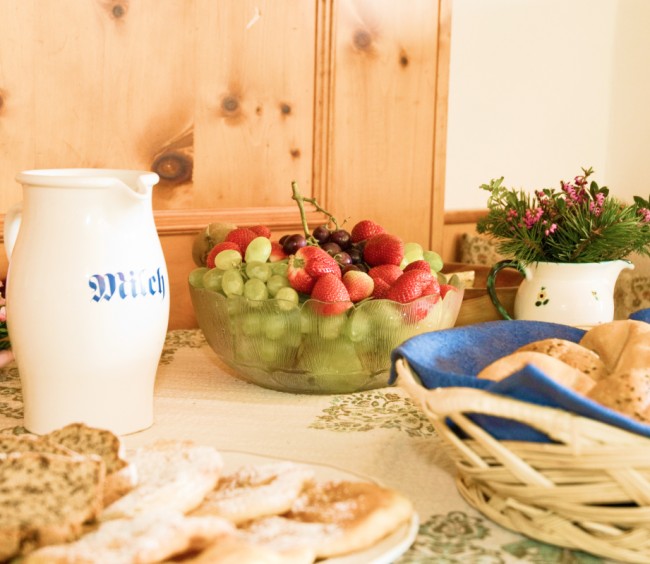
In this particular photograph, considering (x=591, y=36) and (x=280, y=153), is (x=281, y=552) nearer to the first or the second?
(x=280, y=153)

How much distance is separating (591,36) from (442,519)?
2.26 meters

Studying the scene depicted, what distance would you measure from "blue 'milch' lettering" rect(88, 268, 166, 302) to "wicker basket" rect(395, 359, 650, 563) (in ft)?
1.14

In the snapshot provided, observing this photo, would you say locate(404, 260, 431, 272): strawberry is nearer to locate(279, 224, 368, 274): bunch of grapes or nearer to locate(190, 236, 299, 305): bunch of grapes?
locate(279, 224, 368, 274): bunch of grapes

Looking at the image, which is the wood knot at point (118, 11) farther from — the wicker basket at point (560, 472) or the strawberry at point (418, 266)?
the wicker basket at point (560, 472)

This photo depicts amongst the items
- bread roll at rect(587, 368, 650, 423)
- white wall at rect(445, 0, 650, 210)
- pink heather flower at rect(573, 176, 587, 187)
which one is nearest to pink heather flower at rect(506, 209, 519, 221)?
pink heather flower at rect(573, 176, 587, 187)

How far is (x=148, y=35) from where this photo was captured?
1.56m

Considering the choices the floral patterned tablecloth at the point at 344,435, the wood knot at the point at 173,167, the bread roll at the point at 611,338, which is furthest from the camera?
the wood knot at the point at 173,167

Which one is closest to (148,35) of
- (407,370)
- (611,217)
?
(611,217)

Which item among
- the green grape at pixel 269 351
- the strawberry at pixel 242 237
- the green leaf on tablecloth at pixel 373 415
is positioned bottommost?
the green leaf on tablecloth at pixel 373 415

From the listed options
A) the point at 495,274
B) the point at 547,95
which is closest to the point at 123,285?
the point at 495,274

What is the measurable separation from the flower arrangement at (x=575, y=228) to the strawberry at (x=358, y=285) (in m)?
0.36

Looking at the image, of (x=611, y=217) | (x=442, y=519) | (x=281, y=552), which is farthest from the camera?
(x=611, y=217)

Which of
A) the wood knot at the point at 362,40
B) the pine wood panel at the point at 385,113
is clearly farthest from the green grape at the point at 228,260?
the wood knot at the point at 362,40

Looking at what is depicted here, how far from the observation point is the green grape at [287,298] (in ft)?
3.52
